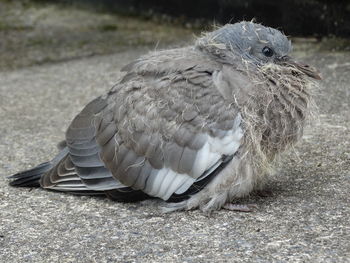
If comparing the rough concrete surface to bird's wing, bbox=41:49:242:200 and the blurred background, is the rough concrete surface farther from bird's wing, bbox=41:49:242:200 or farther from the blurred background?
the blurred background

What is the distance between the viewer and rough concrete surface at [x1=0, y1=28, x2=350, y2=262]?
3361 mm

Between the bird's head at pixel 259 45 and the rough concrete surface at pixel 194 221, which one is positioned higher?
the bird's head at pixel 259 45

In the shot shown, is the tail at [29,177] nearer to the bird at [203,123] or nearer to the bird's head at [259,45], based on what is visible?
the bird at [203,123]

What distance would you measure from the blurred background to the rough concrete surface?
7.48 ft

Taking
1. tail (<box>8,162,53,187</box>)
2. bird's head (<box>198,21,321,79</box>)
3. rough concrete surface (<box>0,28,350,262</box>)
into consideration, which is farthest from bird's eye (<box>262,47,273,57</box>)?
tail (<box>8,162,53,187</box>)

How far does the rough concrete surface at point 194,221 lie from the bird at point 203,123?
0.15 m

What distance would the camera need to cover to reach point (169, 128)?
3.82 m

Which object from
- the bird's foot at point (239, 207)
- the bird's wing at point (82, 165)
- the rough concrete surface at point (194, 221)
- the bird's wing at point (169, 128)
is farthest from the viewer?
the bird's wing at point (82, 165)

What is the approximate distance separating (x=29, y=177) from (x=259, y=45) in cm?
174

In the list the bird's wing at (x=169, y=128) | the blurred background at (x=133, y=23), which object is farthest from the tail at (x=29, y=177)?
the blurred background at (x=133, y=23)

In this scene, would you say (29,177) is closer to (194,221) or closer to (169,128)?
(169,128)

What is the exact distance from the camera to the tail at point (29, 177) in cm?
439

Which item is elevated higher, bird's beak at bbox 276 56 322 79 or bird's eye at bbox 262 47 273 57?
bird's eye at bbox 262 47 273 57

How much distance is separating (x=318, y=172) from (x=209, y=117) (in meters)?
1.09
